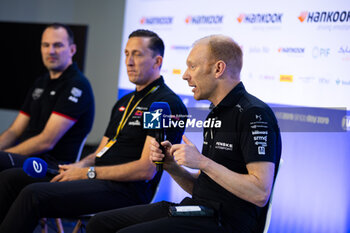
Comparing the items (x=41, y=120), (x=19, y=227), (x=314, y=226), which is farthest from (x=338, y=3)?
(x=19, y=227)

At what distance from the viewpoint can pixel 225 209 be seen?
1.97 meters

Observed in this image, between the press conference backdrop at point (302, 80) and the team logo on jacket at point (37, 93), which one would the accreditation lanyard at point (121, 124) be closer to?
the press conference backdrop at point (302, 80)

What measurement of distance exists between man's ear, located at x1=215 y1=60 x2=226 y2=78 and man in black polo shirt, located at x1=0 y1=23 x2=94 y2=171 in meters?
1.60

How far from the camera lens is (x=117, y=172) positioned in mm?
2686

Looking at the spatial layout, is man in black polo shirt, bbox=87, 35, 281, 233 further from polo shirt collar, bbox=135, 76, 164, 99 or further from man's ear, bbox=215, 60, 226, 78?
polo shirt collar, bbox=135, 76, 164, 99

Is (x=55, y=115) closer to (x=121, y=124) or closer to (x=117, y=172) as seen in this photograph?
(x=121, y=124)

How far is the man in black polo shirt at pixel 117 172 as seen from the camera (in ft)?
8.32

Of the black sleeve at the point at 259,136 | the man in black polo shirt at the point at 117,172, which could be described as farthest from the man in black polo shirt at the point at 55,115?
the black sleeve at the point at 259,136

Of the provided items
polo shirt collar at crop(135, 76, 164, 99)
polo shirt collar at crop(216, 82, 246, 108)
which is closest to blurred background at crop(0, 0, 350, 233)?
polo shirt collar at crop(135, 76, 164, 99)

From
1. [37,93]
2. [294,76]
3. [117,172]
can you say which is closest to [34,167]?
[117,172]

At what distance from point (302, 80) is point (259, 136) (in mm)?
1861

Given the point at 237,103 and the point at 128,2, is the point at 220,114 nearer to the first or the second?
the point at 237,103

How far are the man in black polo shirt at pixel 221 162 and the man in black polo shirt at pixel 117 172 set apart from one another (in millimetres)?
374

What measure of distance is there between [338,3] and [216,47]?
1.74 metres
